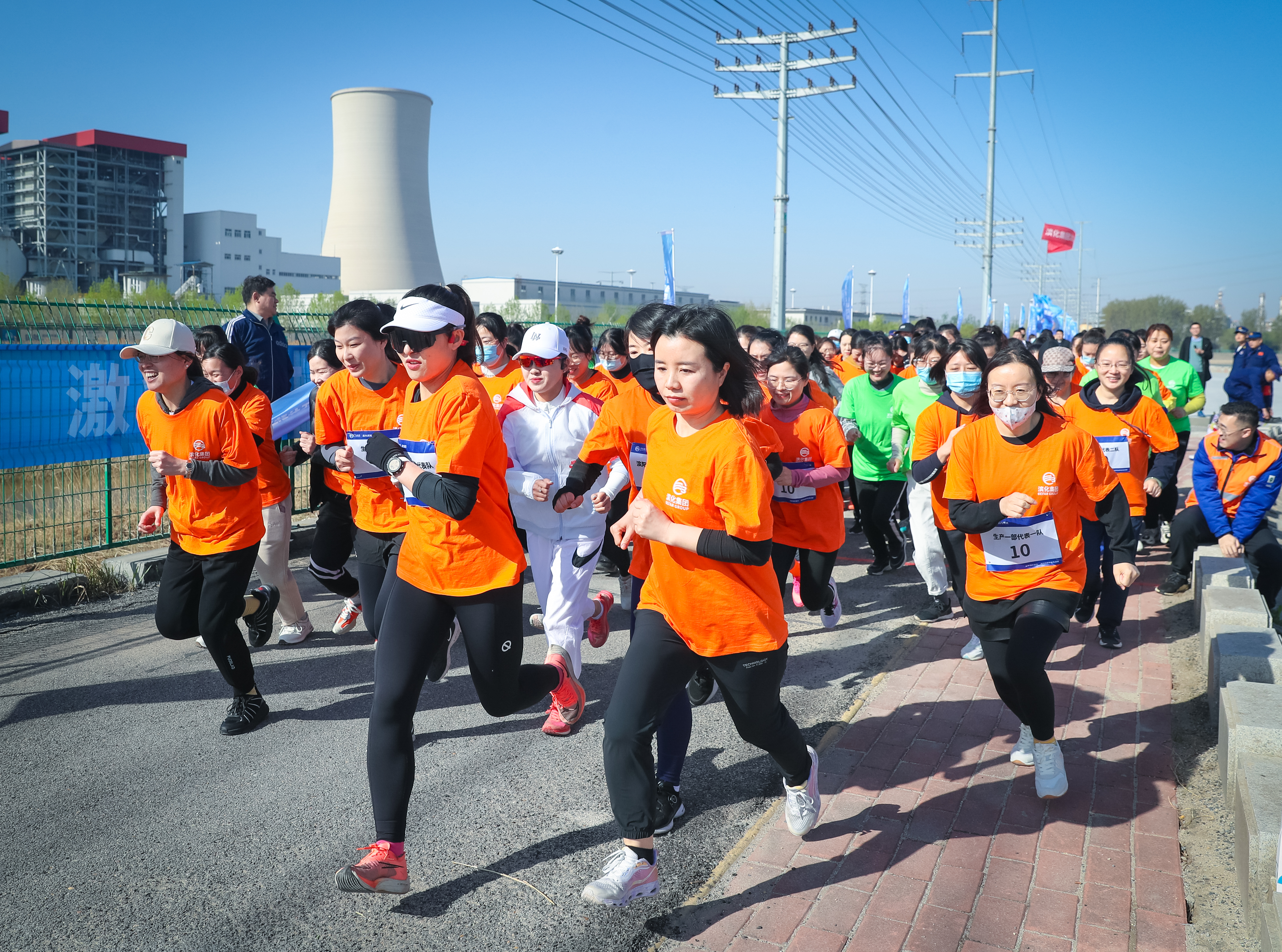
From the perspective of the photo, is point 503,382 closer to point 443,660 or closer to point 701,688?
Result: point 443,660

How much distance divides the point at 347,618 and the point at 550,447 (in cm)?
211

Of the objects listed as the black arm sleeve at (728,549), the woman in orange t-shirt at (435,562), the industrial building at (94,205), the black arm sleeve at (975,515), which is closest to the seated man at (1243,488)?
the black arm sleeve at (975,515)

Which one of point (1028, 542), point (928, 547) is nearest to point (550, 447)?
point (1028, 542)

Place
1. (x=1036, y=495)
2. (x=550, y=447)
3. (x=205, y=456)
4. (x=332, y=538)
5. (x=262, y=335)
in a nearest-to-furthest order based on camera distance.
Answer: (x=1036, y=495)
(x=205, y=456)
(x=550, y=447)
(x=332, y=538)
(x=262, y=335)

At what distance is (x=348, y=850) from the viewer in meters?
3.50

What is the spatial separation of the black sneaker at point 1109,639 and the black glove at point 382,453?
461 centimetres

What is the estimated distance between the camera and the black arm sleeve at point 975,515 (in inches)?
148

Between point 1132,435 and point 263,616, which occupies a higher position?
point 1132,435

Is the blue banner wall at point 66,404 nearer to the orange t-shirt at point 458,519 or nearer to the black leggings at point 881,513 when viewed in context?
the orange t-shirt at point 458,519

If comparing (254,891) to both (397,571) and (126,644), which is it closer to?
(397,571)

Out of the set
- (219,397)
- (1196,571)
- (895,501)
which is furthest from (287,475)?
(1196,571)

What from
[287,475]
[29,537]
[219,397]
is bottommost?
[29,537]

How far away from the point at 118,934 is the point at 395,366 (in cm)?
278

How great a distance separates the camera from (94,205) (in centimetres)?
7325
